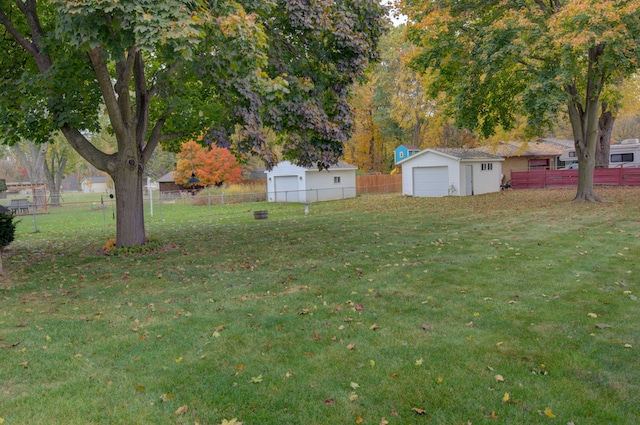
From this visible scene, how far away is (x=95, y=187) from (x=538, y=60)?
314 ft

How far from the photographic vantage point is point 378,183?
3641cm

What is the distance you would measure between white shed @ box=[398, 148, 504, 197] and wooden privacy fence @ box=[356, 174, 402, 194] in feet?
16.8

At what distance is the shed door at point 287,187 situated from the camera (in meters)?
30.5

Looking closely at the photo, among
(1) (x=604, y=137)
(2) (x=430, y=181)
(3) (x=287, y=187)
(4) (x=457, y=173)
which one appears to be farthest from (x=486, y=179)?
(3) (x=287, y=187)

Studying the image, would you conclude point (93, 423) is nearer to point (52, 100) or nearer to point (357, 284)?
point (357, 284)

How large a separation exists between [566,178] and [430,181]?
34.2ft

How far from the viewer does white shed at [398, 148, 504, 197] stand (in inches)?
1070

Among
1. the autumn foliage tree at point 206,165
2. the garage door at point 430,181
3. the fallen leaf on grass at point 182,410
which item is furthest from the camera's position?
the autumn foliage tree at point 206,165

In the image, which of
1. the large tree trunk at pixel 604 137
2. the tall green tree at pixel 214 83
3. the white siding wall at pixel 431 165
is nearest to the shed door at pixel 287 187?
the white siding wall at pixel 431 165

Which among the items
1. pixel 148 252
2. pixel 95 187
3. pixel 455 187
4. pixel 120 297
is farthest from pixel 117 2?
pixel 95 187

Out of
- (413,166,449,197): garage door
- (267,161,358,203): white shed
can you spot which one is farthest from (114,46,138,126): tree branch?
(413,166,449,197): garage door

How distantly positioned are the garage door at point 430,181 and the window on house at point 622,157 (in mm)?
18117

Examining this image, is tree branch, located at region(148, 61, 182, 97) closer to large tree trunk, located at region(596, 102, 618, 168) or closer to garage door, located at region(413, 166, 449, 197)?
garage door, located at region(413, 166, 449, 197)

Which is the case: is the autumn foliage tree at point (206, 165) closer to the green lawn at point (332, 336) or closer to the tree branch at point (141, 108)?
the tree branch at point (141, 108)
